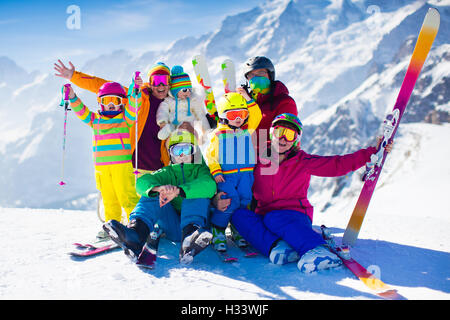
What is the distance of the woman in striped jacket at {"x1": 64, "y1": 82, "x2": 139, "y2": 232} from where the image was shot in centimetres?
441

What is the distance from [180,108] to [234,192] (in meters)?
1.43

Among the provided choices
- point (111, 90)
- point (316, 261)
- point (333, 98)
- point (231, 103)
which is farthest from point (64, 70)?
→ point (333, 98)

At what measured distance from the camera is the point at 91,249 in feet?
12.7

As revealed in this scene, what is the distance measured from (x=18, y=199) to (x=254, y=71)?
19699 centimetres

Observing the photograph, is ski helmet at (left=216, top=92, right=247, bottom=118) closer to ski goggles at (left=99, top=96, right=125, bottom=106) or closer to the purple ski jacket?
the purple ski jacket

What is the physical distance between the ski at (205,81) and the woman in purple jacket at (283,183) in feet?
3.34

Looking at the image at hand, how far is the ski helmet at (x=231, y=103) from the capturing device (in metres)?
3.97

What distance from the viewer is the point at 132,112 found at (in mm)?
4332

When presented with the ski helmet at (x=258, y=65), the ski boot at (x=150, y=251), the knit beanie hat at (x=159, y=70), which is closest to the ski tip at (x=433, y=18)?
the ski helmet at (x=258, y=65)

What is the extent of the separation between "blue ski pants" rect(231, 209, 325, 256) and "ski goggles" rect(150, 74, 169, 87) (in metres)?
2.01

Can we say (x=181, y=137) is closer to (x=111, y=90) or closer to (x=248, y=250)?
(x=111, y=90)

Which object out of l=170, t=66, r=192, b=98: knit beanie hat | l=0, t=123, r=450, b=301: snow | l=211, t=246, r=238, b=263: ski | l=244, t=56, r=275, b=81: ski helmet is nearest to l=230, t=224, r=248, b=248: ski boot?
l=0, t=123, r=450, b=301: snow

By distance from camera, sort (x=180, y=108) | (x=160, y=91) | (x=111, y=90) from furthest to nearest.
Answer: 1. (x=160, y=91)
2. (x=180, y=108)
3. (x=111, y=90)

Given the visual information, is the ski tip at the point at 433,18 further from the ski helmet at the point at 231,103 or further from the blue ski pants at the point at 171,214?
the blue ski pants at the point at 171,214
